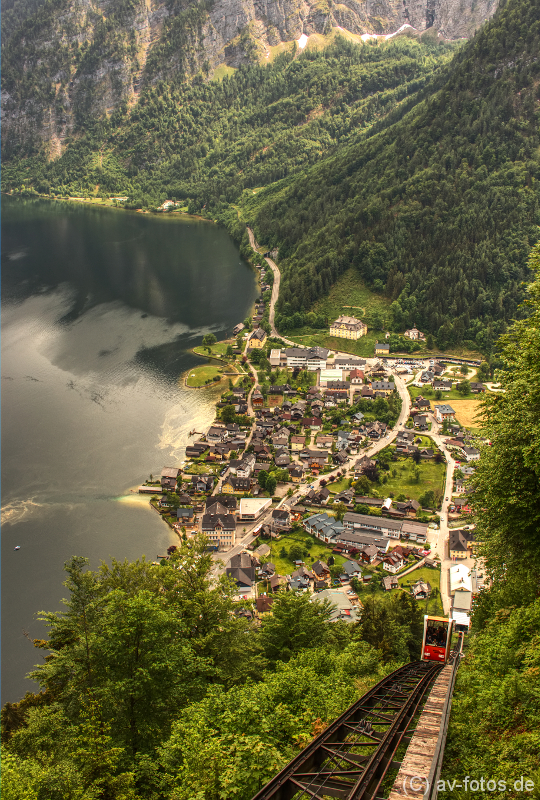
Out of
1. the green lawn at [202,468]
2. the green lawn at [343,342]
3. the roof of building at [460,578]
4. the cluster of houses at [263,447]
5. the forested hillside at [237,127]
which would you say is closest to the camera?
the roof of building at [460,578]

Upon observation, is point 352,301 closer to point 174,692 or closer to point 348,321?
point 348,321

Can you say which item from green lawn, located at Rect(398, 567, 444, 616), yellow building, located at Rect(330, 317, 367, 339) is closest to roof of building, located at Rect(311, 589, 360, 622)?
green lawn, located at Rect(398, 567, 444, 616)

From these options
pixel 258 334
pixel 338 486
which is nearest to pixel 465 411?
pixel 338 486

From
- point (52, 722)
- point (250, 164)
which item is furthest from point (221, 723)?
point (250, 164)

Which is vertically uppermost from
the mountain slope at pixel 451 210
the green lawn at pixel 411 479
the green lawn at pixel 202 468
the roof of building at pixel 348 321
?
the mountain slope at pixel 451 210

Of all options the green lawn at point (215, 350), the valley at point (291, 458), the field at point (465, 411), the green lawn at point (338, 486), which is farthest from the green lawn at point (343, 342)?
the green lawn at point (338, 486)

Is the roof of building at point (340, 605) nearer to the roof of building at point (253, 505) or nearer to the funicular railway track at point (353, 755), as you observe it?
the roof of building at point (253, 505)

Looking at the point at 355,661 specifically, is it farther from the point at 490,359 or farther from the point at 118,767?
the point at 490,359
